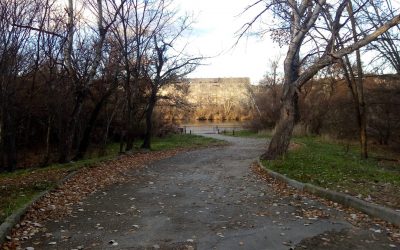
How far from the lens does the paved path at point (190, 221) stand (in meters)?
6.21

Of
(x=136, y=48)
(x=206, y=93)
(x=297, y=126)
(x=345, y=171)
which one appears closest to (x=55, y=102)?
(x=136, y=48)

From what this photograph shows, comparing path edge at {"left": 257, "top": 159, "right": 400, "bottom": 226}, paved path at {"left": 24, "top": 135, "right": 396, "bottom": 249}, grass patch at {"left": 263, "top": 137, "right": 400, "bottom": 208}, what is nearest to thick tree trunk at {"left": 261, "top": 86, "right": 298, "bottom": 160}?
grass patch at {"left": 263, "top": 137, "right": 400, "bottom": 208}

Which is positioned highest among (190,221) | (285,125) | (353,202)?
(285,125)

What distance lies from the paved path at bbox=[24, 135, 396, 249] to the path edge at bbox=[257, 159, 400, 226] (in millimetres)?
428

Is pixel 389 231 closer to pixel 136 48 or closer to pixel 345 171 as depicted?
pixel 345 171

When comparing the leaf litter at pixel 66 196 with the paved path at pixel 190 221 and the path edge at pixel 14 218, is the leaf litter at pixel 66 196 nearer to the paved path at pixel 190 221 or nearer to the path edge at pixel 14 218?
the path edge at pixel 14 218

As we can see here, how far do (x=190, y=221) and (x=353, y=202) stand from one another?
3.13 m

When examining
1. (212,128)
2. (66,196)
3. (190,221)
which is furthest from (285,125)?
(212,128)

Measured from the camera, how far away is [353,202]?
8164 mm

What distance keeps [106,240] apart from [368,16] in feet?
59.1

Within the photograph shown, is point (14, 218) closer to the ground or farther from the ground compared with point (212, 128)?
closer to the ground

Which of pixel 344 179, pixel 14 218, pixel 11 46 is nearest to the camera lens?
pixel 14 218

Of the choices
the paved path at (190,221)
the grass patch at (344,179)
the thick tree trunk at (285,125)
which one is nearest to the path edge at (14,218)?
the paved path at (190,221)

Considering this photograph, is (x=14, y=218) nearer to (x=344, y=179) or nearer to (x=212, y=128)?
(x=344, y=179)
